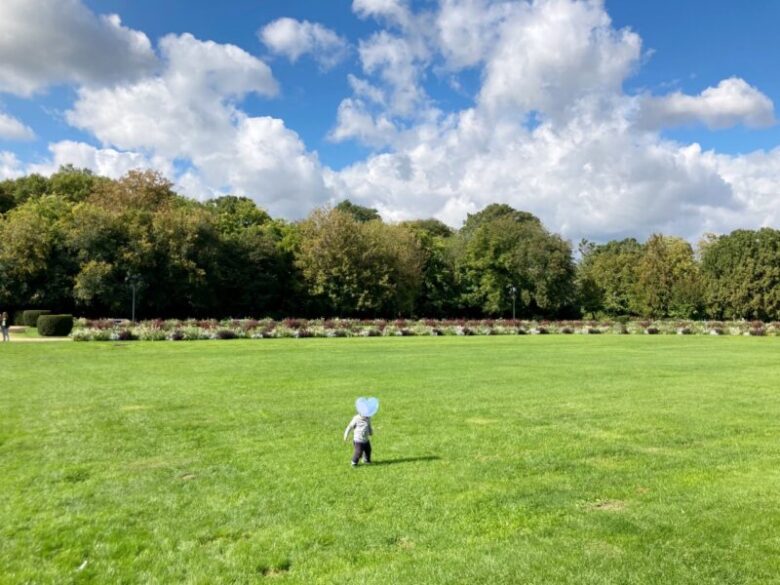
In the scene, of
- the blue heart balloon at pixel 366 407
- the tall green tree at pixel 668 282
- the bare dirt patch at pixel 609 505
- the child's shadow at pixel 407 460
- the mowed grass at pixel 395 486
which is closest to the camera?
the mowed grass at pixel 395 486

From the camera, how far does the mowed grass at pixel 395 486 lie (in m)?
4.43

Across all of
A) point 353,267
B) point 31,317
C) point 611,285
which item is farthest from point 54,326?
point 611,285

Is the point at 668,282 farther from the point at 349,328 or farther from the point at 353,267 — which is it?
the point at 349,328


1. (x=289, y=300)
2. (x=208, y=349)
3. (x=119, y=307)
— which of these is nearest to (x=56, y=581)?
(x=208, y=349)

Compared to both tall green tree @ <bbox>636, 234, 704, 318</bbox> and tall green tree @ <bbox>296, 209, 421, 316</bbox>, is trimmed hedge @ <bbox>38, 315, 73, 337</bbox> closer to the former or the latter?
tall green tree @ <bbox>296, 209, 421, 316</bbox>

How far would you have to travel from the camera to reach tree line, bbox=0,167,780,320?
146 feet

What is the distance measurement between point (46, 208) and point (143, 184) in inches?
320

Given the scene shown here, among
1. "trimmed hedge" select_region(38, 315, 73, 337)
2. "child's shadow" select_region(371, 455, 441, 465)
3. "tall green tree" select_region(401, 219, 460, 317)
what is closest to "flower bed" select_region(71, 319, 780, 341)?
"trimmed hedge" select_region(38, 315, 73, 337)

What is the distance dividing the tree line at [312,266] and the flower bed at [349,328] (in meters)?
8.99

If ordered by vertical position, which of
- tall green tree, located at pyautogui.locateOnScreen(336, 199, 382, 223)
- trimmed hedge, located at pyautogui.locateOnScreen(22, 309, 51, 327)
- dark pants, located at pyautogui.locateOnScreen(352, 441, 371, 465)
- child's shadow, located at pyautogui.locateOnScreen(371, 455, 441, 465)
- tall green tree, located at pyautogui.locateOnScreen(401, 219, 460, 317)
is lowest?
child's shadow, located at pyautogui.locateOnScreen(371, 455, 441, 465)

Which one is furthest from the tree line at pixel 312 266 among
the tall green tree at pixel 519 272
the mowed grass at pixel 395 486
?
the mowed grass at pixel 395 486

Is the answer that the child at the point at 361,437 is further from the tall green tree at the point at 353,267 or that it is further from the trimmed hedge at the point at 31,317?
the tall green tree at the point at 353,267

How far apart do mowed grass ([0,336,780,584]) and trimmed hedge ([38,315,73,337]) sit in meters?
20.5

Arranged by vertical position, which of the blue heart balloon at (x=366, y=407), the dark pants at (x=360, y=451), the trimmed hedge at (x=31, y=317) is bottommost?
the dark pants at (x=360, y=451)
